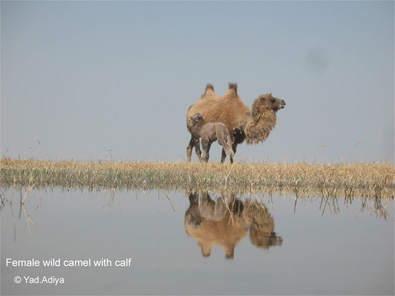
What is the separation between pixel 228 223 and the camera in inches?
236

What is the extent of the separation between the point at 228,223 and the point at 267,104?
979cm

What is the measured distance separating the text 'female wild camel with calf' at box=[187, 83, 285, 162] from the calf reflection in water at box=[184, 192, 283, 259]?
7.24 m

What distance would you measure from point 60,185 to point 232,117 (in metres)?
6.51

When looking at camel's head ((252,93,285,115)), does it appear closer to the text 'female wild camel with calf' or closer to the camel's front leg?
the text 'female wild camel with calf'

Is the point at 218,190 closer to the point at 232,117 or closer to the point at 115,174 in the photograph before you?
the point at 115,174

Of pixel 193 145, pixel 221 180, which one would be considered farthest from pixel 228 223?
pixel 193 145

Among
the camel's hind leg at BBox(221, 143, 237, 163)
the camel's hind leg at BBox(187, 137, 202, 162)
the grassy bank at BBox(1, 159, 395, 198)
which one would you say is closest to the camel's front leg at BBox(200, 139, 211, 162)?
the camel's hind leg at BBox(221, 143, 237, 163)

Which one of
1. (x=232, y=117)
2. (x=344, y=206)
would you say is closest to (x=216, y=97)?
(x=232, y=117)

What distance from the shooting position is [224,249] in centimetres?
456

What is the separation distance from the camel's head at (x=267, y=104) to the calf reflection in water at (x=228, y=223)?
7.36 m

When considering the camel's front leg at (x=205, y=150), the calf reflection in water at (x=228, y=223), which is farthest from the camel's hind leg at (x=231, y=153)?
the calf reflection in water at (x=228, y=223)

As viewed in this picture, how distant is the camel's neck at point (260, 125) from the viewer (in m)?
15.4

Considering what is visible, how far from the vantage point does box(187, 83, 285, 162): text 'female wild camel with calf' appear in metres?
15.4

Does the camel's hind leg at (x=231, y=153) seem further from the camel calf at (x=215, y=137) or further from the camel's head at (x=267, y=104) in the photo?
the camel's head at (x=267, y=104)
